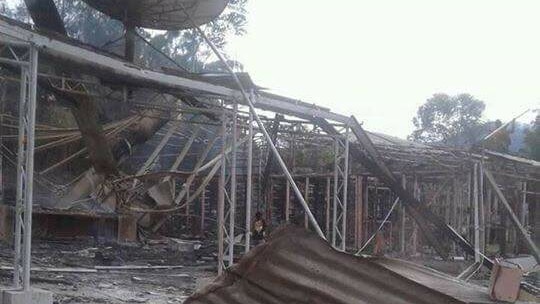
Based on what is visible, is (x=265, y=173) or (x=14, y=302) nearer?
(x=14, y=302)

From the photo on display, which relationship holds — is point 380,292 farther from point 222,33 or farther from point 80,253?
point 222,33

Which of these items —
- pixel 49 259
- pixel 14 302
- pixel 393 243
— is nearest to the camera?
pixel 14 302

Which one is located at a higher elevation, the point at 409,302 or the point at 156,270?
the point at 409,302

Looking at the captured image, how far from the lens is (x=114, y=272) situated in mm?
12656

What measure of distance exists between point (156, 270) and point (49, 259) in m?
2.24

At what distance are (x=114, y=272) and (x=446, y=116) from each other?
150 ft

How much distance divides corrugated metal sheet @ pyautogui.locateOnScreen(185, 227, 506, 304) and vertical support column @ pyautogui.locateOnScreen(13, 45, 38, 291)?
5.38 metres

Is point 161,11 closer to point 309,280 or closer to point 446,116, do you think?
point 309,280

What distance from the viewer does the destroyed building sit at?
9.73 meters

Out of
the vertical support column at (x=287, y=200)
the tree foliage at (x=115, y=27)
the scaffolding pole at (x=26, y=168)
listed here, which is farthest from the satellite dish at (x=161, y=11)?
the tree foliage at (x=115, y=27)

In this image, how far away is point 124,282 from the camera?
1155cm

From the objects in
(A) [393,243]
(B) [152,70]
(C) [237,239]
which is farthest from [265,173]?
(B) [152,70]

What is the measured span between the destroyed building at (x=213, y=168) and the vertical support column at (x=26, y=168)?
0.08 ft

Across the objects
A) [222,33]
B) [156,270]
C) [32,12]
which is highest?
[222,33]
